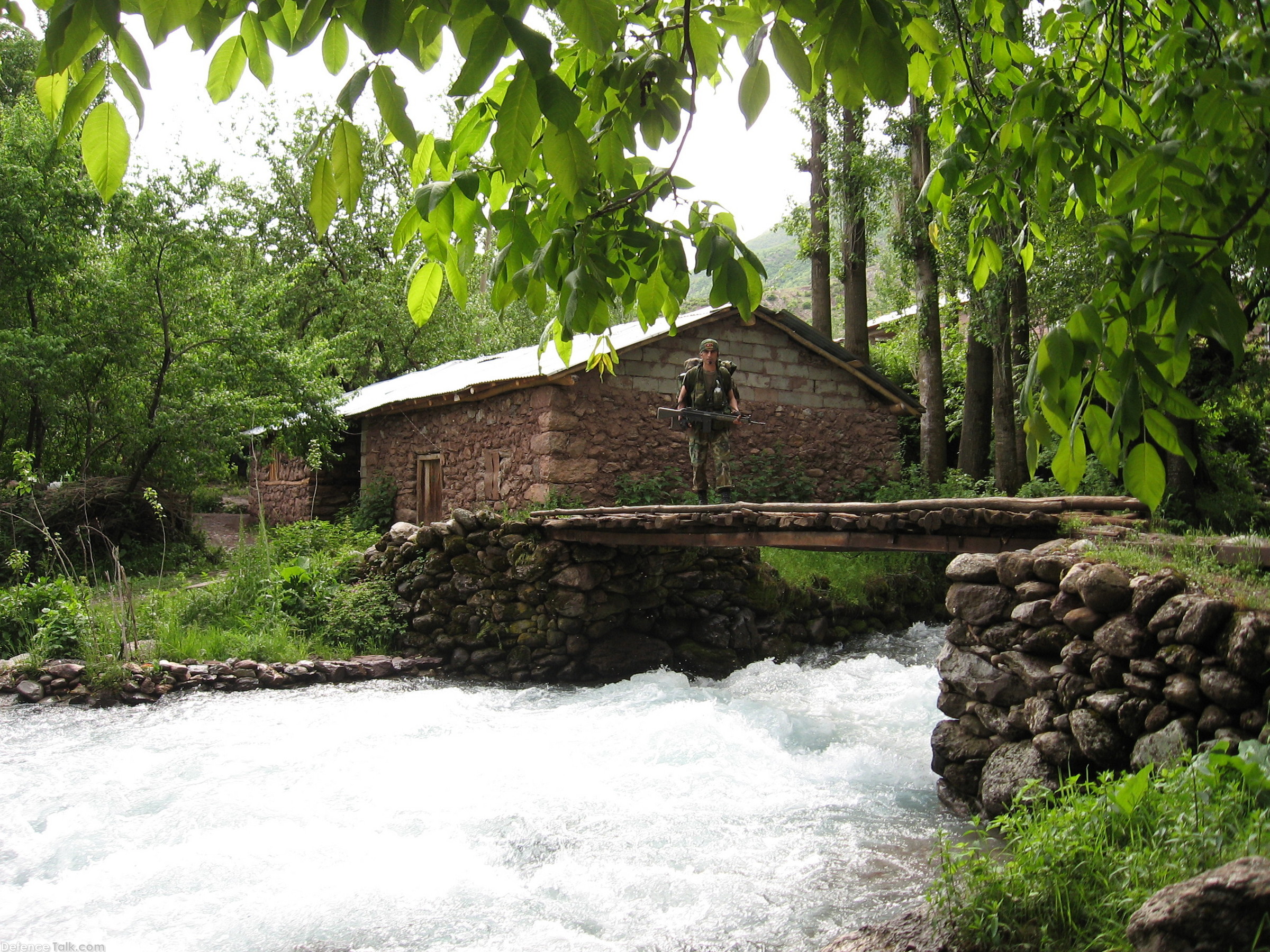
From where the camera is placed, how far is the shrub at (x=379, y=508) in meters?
14.4

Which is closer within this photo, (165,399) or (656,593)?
(656,593)

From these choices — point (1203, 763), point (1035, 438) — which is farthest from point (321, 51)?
point (1203, 763)

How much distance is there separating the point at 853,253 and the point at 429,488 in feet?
26.7

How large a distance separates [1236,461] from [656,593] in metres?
9.09

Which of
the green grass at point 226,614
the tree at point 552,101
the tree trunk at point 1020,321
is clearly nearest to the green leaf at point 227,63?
the tree at point 552,101

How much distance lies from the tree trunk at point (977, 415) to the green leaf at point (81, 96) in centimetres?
1418

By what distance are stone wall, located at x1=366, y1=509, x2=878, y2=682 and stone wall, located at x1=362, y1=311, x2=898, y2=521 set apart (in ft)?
4.63

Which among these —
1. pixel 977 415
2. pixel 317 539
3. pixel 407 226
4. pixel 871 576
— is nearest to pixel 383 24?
pixel 407 226

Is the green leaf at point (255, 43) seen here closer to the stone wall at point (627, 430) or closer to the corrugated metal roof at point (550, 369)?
the corrugated metal roof at point (550, 369)

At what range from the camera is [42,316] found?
12.4 meters

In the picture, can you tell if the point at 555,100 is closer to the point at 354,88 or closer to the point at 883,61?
the point at 354,88

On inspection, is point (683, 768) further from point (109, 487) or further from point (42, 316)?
point (42, 316)

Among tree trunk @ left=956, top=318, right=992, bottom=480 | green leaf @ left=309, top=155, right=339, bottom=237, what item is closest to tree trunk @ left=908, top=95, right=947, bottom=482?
tree trunk @ left=956, top=318, right=992, bottom=480

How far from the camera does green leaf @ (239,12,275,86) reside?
4.43 ft
